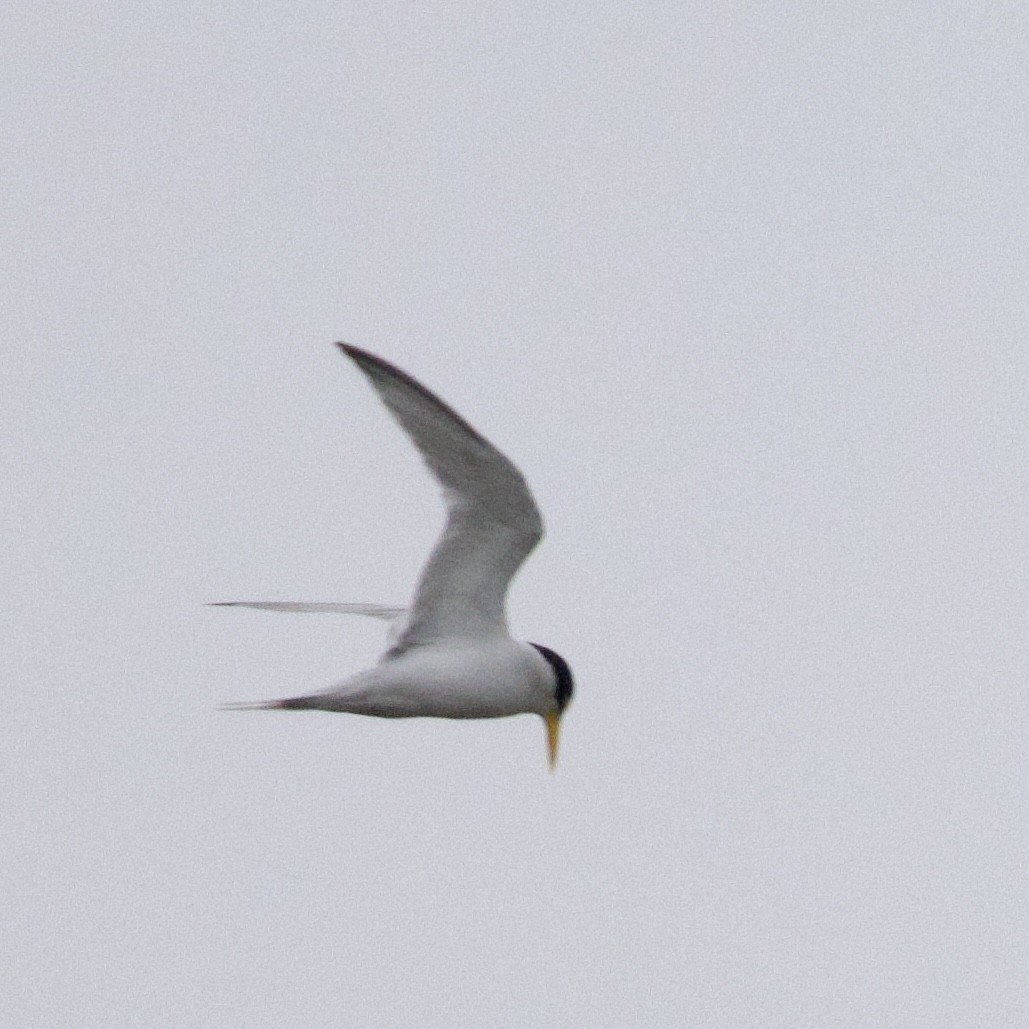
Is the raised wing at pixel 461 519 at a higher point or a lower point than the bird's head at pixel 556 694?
higher

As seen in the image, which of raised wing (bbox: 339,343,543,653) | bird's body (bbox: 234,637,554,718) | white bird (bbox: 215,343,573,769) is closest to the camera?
raised wing (bbox: 339,343,543,653)

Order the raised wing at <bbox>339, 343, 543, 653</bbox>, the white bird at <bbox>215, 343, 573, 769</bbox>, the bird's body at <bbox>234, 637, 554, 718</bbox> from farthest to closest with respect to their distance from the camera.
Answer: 1. the bird's body at <bbox>234, 637, 554, 718</bbox>
2. the white bird at <bbox>215, 343, 573, 769</bbox>
3. the raised wing at <bbox>339, 343, 543, 653</bbox>

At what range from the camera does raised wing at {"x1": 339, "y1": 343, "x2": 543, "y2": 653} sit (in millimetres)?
11219

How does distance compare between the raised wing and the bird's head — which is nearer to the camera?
the raised wing

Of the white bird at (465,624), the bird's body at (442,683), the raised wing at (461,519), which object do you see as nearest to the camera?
the raised wing at (461,519)

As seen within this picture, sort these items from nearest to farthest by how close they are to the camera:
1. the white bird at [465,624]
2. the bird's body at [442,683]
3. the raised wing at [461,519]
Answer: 1. the raised wing at [461,519]
2. the white bird at [465,624]
3. the bird's body at [442,683]

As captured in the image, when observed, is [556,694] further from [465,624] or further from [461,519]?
[461,519]

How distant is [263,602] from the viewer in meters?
13.9

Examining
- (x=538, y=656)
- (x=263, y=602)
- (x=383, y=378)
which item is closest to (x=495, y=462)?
(x=383, y=378)

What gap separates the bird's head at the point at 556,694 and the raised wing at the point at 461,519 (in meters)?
0.34

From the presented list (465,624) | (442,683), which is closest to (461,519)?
(465,624)

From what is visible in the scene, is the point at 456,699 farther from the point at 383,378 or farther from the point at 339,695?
the point at 383,378

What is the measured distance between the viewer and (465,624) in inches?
492

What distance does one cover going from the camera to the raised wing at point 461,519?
11219 millimetres
